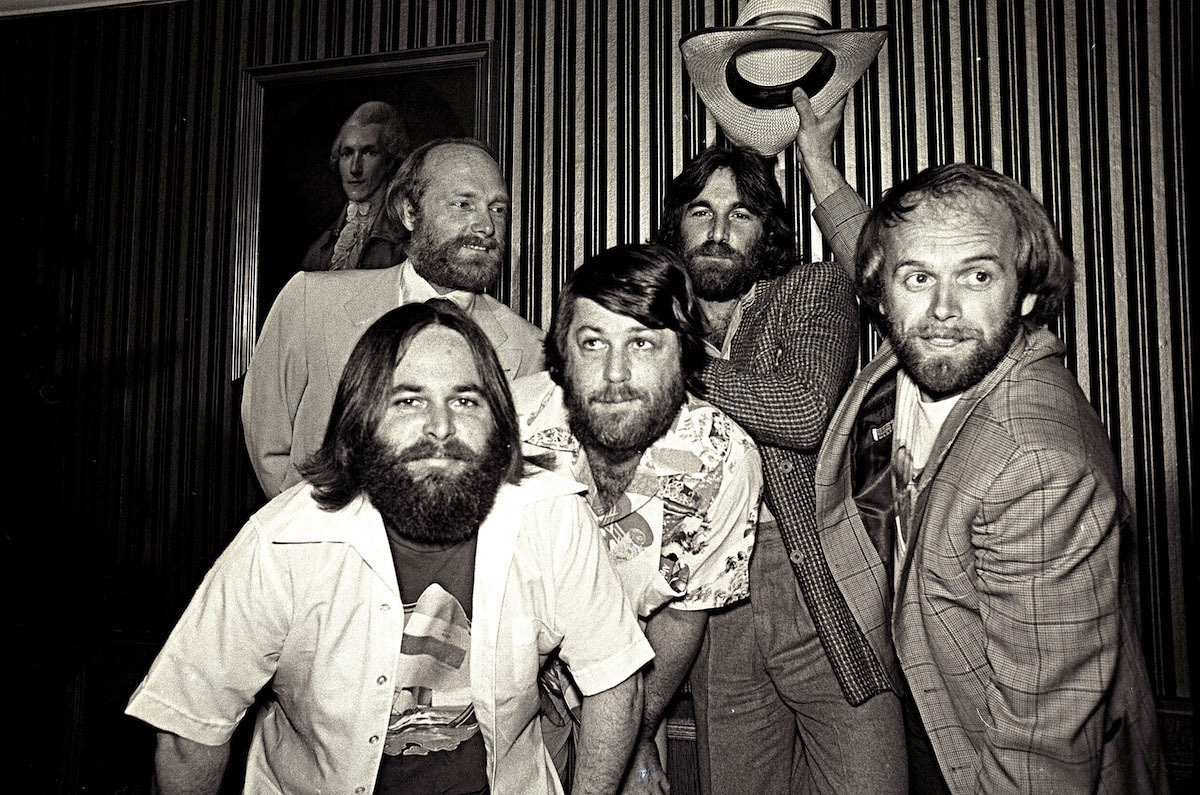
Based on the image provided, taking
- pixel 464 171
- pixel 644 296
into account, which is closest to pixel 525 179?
pixel 464 171

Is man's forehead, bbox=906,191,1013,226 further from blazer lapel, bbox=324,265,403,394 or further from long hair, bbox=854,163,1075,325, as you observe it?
blazer lapel, bbox=324,265,403,394

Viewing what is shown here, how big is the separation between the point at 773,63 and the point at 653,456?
4.25ft

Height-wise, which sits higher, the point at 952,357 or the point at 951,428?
Answer: the point at 952,357

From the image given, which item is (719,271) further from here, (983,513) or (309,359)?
(309,359)

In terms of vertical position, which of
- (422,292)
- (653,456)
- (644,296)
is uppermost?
(422,292)

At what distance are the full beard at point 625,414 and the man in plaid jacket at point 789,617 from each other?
0.11 meters

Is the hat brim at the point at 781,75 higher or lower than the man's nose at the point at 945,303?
higher

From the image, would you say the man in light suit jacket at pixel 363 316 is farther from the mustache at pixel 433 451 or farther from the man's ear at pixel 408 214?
the mustache at pixel 433 451

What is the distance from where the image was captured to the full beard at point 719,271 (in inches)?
99.3

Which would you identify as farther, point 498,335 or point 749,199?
point 498,335

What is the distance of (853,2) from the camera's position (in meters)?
3.13

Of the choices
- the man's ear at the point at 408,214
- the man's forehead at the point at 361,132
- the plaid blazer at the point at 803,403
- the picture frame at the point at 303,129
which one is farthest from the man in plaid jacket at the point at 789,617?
the man's forehead at the point at 361,132

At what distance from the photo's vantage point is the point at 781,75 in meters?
2.71

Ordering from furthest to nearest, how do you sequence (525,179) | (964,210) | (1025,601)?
(525,179) < (964,210) < (1025,601)
